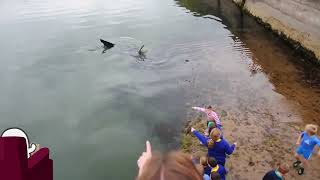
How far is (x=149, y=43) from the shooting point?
2483 cm

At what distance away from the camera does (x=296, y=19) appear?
23.0m

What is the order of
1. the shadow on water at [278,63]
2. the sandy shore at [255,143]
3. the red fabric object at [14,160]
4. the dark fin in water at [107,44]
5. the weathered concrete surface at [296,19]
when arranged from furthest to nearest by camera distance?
the dark fin in water at [107,44]
the weathered concrete surface at [296,19]
the shadow on water at [278,63]
the sandy shore at [255,143]
the red fabric object at [14,160]

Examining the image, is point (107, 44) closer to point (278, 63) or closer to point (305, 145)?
point (278, 63)

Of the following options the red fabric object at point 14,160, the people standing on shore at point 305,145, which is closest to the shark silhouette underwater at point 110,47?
the people standing on shore at point 305,145

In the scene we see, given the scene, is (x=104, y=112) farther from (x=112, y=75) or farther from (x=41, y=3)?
(x=41, y=3)

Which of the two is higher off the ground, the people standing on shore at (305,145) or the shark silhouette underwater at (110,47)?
the people standing on shore at (305,145)

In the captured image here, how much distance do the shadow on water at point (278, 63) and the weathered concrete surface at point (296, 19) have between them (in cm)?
66

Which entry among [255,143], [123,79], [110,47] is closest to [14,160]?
[255,143]

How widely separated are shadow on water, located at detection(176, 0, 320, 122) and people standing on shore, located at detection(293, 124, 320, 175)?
3.56m

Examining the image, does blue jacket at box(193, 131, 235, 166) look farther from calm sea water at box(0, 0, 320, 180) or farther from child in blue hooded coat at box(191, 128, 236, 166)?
calm sea water at box(0, 0, 320, 180)

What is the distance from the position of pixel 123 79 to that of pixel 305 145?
36.3ft

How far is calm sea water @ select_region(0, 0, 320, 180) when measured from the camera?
530 inches

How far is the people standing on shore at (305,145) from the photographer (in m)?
9.16

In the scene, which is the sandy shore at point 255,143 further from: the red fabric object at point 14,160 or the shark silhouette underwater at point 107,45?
the shark silhouette underwater at point 107,45
